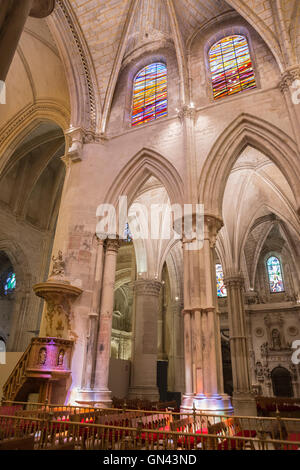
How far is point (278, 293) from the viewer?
20125 mm

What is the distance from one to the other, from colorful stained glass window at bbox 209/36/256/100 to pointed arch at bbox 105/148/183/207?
296 centimetres

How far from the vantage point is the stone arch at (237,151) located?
27.9 feet

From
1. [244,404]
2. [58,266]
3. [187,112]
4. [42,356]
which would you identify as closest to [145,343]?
[244,404]

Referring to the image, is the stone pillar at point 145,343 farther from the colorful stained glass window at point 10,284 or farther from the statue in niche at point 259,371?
A: the colorful stained glass window at point 10,284

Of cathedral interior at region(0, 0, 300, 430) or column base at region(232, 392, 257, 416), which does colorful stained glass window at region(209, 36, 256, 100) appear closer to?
cathedral interior at region(0, 0, 300, 430)

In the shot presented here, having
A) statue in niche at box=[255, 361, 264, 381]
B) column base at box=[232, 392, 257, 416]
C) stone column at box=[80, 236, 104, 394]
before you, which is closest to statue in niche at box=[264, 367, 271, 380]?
statue in niche at box=[255, 361, 264, 381]

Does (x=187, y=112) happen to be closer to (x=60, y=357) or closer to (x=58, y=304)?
(x=58, y=304)

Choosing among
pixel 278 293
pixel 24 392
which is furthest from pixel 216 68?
pixel 278 293

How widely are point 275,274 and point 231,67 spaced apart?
13.6 metres

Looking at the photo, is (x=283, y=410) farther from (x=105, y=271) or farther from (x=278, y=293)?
(x=278, y=293)

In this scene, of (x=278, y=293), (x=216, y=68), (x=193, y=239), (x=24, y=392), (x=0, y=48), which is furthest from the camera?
(x=278, y=293)

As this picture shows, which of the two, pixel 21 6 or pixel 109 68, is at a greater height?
pixel 109 68

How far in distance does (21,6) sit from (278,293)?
19.9m

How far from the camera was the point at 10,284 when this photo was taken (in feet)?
66.0
